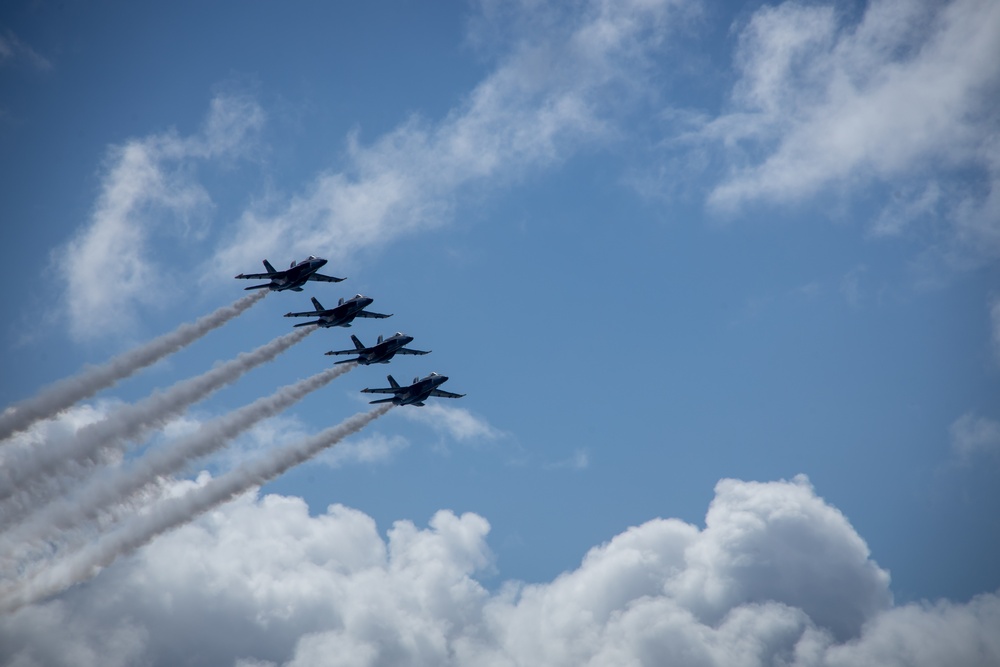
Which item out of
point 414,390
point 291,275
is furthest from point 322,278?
point 414,390

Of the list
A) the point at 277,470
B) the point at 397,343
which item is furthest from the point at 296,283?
the point at 277,470

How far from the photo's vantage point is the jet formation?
101 m

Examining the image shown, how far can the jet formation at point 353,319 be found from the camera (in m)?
101

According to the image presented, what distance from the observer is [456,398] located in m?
111

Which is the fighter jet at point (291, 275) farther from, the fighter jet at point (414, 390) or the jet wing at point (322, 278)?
the fighter jet at point (414, 390)

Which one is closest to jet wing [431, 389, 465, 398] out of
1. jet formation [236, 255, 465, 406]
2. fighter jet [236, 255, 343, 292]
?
jet formation [236, 255, 465, 406]

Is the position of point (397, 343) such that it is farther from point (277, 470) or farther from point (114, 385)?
point (114, 385)

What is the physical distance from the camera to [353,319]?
4144 inches

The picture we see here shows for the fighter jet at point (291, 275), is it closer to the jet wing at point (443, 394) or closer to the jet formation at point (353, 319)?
the jet formation at point (353, 319)

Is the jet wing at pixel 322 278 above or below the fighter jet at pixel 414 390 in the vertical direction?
above

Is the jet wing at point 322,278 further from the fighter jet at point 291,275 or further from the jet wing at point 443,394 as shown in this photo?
the jet wing at point 443,394

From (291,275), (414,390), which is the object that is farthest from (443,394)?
(291,275)

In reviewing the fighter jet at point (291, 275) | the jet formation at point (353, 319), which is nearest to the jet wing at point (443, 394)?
the jet formation at point (353, 319)

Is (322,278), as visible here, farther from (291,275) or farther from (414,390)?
(414,390)
